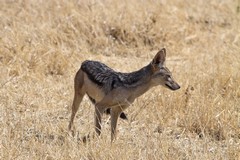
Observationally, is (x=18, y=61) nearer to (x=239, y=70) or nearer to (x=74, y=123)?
(x=74, y=123)

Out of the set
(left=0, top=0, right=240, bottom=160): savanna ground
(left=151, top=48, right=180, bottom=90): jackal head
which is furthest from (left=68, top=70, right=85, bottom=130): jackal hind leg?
(left=151, top=48, right=180, bottom=90): jackal head

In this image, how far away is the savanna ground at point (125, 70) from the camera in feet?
22.6

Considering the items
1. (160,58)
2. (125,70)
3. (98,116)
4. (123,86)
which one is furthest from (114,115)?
(125,70)

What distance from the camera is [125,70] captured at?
10844mm

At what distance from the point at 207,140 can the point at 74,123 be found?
165cm

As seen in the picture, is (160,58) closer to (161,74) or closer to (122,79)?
(161,74)

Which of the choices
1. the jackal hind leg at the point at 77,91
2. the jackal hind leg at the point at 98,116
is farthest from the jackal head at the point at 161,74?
the jackal hind leg at the point at 77,91

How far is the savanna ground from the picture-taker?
6.89 m

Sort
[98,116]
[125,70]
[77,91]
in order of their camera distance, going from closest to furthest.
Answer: [98,116] < [77,91] < [125,70]

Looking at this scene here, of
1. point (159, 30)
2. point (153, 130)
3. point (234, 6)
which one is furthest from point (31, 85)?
point (234, 6)

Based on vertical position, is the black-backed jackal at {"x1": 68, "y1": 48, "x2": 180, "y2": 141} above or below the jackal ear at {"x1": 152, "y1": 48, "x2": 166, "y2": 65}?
below

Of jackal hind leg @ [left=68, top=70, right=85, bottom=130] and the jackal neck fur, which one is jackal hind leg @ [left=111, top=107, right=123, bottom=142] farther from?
jackal hind leg @ [left=68, top=70, right=85, bottom=130]

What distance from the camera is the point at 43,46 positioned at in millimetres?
10680

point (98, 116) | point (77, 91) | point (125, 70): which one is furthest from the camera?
point (125, 70)
